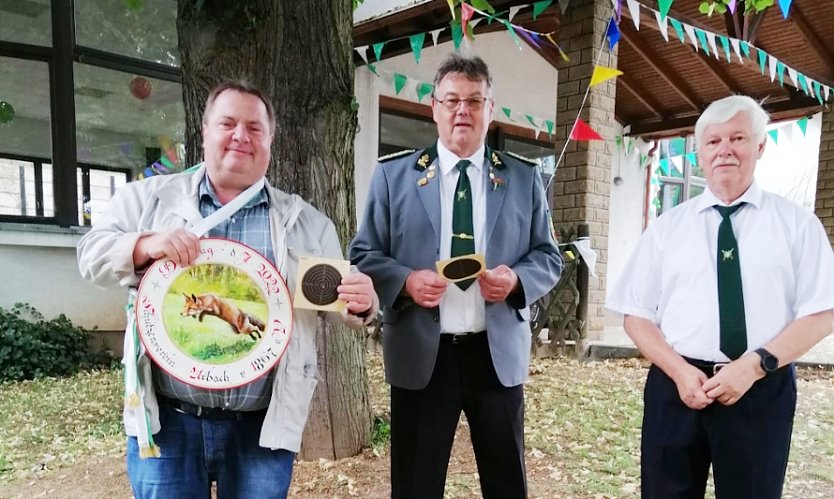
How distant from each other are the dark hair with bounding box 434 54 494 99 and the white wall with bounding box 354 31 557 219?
460cm

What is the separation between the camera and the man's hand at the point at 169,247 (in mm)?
1327

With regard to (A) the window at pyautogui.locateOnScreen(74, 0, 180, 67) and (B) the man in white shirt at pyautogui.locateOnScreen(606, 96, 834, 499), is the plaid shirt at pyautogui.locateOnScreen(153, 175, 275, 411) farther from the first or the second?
(A) the window at pyautogui.locateOnScreen(74, 0, 180, 67)

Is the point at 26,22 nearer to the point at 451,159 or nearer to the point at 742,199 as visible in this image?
the point at 451,159

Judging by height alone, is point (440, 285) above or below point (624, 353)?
above

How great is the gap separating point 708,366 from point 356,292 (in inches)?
42.2

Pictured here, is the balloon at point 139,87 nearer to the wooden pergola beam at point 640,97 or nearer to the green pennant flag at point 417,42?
the green pennant flag at point 417,42

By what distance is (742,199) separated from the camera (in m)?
1.69

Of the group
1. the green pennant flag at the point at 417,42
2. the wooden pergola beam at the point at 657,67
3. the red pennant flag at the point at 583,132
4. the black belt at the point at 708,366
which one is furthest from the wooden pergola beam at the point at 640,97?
the black belt at the point at 708,366

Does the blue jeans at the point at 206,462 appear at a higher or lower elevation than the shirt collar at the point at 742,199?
lower

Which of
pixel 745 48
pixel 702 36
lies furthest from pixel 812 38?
pixel 702 36

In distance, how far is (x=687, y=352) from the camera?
169 centimetres

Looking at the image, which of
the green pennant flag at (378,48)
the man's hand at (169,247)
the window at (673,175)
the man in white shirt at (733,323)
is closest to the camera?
the man's hand at (169,247)

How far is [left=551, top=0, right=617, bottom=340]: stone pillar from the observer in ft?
19.6

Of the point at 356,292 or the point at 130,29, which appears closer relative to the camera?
the point at 356,292
